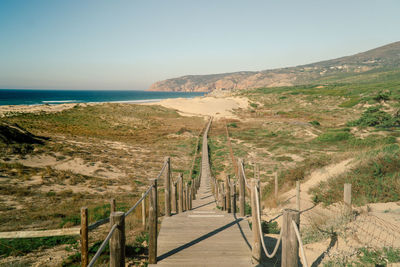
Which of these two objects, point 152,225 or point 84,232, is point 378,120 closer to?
point 152,225

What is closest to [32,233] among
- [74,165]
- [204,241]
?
[204,241]

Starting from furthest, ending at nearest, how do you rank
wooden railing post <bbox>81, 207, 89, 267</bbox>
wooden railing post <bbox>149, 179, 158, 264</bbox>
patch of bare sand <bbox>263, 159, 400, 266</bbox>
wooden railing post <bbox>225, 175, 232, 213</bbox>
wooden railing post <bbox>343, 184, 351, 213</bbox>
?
wooden railing post <bbox>225, 175, 232, 213</bbox>, wooden railing post <bbox>343, 184, 351, 213</bbox>, patch of bare sand <bbox>263, 159, 400, 266</bbox>, wooden railing post <bbox>149, 179, 158, 264</bbox>, wooden railing post <bbox>81, 207, 89, 267</bbox>

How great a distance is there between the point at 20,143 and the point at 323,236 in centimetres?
1922

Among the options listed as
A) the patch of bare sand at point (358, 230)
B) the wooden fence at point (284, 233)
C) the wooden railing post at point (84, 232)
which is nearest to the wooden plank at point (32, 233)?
the wooden railing post at point (84, 232)

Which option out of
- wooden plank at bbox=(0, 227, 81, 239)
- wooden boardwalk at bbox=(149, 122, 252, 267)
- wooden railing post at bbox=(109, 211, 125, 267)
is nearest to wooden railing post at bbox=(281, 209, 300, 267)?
wooden boardwalk at bbox=(149, 122, 252, 267)

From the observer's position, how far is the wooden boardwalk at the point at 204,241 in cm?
415

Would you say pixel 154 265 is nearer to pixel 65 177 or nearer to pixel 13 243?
pixel 13 243

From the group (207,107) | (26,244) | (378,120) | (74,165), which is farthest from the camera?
(207,107)

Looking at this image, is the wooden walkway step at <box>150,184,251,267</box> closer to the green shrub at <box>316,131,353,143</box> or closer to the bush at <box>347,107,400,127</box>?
the green shrub at <box>316,131,353,143</box>

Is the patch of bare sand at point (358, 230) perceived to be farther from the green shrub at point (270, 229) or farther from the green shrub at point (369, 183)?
the green shrub at point (270, 229)

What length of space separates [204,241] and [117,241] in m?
2.49

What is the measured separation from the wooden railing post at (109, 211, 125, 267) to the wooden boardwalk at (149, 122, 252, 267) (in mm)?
1501

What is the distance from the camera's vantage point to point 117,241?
2.74 meters

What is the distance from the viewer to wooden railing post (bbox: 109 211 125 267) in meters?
2.70
